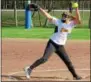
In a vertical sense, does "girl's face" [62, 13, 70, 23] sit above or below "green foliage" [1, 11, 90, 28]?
above

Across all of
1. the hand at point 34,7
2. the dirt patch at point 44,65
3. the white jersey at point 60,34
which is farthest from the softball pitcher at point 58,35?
the dirt patch at point 44,65

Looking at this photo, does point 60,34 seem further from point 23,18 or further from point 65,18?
point 23,18

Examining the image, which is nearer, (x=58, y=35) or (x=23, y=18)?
(x=58, y=35)

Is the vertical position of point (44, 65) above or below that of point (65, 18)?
below

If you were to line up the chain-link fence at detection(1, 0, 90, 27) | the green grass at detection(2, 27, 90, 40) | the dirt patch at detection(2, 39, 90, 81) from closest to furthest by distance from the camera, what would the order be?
the dirt patch at detection(2, 39, 90, 81)
the green grass at detection(2, 27, 90, 40)
the chain-link fence at detection(1, 0, 90, 27)

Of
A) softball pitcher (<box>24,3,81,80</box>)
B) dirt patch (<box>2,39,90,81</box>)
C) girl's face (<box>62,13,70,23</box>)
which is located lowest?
dirt patch (<box>2,39,90,81</box>)

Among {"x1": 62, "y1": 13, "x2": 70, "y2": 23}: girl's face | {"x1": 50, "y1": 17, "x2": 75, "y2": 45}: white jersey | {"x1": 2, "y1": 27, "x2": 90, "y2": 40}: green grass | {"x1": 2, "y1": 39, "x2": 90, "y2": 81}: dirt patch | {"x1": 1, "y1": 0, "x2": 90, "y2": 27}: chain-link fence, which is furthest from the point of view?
{"x1": 1, "y1": 0, "x2": 90, "y2": 27}: chain-link fence

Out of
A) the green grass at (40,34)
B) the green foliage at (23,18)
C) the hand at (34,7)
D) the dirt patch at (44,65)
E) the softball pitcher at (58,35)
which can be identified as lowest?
the green foliage at (23,18)

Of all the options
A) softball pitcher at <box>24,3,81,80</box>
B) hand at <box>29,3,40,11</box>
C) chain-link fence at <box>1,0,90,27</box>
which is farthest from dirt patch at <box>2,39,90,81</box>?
chain-link fence at <box>1,0,90,27</box>

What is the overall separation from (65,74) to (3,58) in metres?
4.17

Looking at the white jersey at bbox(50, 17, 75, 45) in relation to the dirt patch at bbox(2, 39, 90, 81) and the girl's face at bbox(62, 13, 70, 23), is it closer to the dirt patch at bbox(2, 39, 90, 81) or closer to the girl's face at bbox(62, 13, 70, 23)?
the girl's face at bbox(62, 13, 70, 23)

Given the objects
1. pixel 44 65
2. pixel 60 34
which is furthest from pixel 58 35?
pixel 44 65

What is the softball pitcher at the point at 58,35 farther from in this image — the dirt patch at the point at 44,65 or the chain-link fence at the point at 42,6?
the chain-link fence at the point at 42,6

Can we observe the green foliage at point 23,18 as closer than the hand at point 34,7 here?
No
